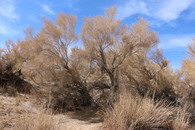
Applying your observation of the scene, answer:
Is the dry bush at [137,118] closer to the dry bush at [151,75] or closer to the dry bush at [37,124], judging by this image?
the dry bush at [37,124]

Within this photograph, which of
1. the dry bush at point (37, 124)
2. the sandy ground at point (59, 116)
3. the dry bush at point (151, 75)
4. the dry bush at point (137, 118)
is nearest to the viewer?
the dry bush at point (37, 124)

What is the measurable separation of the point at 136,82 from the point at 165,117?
236 inches

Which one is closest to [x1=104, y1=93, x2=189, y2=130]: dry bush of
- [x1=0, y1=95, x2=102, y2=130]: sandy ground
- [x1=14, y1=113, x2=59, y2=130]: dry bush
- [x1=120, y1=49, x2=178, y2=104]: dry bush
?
[x1=0, y1=95, x2=102, y2=130]: sandy ground

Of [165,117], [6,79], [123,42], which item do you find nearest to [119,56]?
[123,42]

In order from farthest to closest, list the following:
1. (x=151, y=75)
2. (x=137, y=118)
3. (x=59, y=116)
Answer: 1. (x=151, y=75)
2. (x=59, y=116)
3. (x=137, y=118)

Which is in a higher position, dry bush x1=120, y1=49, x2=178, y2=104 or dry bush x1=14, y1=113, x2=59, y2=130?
dry bush x1=120, y1=49, x2=178, y2=104

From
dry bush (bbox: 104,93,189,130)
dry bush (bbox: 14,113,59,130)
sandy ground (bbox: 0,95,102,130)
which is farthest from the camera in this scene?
sandy ground (bbox: 0,95,102,130)

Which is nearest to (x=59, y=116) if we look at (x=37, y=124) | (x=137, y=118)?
(x=137, y=118)

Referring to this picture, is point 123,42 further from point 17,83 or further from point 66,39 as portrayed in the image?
point 17,83

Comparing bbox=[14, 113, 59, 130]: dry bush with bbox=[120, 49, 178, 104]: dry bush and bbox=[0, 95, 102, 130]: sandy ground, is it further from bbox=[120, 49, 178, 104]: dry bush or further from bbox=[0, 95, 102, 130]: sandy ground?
bbox=[120, 49, 178, 104]: dry bush

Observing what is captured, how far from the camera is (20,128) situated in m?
3.86

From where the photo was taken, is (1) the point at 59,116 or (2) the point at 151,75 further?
(2) the point at 151,75

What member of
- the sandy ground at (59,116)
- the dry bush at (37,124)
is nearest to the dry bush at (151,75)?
the sandy ground at (59,116)

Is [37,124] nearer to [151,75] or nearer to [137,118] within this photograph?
[137,118]
